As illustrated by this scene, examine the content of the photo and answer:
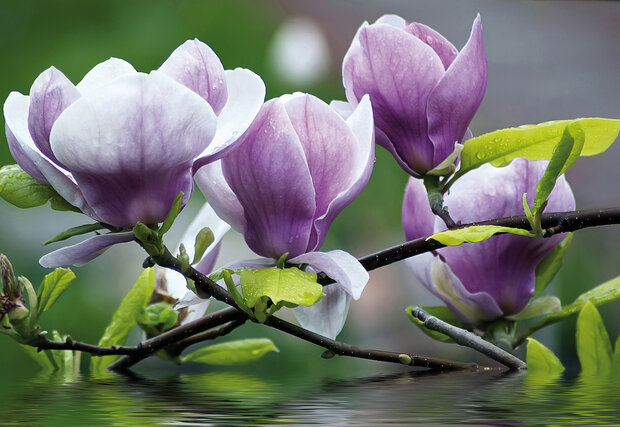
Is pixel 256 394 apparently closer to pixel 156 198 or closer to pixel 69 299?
pixel 156 198

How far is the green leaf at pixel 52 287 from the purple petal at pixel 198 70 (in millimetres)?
65

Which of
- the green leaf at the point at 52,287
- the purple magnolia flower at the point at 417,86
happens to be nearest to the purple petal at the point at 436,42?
the purple magnolia flower at the point at 417,86

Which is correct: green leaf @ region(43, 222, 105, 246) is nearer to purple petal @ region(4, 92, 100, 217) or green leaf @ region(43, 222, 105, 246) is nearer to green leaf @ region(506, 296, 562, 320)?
purple petal @ region(4, 92, 100, 217)

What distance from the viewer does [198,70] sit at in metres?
0.14

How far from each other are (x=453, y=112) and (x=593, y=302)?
8cm

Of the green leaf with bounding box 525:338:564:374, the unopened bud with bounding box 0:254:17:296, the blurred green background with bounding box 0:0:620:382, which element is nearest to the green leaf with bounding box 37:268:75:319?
the unopened bud with bounding box 0:254:17:296

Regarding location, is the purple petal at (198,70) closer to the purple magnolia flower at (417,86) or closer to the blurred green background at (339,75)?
the purple magnolia flower at (417,86)

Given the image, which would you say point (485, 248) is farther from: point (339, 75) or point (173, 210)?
point (339, 75)

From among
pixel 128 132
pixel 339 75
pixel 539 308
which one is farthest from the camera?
pixel 339 75

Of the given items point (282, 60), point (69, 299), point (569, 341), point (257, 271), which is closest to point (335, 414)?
point (257, 271)

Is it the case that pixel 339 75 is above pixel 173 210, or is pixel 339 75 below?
above

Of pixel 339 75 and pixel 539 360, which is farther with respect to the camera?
pixel 339 75

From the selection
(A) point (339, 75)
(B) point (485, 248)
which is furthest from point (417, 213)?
(A) point (339, 75)

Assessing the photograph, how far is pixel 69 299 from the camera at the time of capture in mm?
1058
